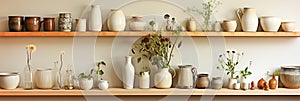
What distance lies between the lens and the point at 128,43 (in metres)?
3.05

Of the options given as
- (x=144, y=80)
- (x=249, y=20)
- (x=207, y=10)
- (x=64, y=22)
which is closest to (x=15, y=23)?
(x=64, y=22)

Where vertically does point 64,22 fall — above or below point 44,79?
above

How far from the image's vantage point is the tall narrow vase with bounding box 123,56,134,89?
298cm

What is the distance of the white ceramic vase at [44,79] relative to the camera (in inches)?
116

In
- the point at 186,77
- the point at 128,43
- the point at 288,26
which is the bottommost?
the point at 186,77

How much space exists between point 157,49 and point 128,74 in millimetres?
269

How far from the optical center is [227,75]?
3.09 m

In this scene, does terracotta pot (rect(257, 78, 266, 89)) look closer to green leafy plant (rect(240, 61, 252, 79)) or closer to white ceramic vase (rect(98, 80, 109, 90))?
green leafy plant (rect(240, 61, 252, 79))

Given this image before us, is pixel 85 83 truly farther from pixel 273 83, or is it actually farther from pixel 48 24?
pixel 273 83

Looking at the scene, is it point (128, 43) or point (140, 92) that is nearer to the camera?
point (140, 92)

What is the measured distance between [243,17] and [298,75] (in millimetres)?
561

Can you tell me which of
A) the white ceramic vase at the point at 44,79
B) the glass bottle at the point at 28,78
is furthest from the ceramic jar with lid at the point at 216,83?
the glass bottle at the point at 28,78

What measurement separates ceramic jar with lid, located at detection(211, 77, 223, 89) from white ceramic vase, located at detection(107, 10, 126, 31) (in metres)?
0.74

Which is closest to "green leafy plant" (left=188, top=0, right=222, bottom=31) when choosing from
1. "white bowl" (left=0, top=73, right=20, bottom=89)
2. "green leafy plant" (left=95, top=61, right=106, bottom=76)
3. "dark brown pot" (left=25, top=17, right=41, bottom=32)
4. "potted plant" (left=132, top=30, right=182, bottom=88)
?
"potted plant" (left=132, top=30, right=182, bottom=88)
